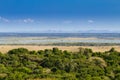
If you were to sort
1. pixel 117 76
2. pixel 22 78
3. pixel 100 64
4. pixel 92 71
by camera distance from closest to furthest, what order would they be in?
pixel 22 78 → pixel 117 76 → pixel 92 71 → pixel 100 64

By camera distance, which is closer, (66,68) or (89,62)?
(66,68)

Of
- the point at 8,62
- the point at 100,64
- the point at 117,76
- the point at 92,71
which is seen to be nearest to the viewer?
the point at 117,76

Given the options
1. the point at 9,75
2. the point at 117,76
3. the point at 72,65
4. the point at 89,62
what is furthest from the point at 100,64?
the point at 9,75

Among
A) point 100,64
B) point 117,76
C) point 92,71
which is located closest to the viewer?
point 117,76

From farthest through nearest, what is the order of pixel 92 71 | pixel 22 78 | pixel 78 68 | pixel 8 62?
pixel 8 62 < pixel 78 68 < pixel 92 71 < pixel 22 78

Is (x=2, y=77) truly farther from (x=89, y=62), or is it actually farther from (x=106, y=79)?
(x=89, y=62)

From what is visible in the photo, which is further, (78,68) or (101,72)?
(78,68)

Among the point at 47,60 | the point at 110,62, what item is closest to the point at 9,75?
the point at 47,60

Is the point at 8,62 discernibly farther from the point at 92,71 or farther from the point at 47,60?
the point at 92,71
